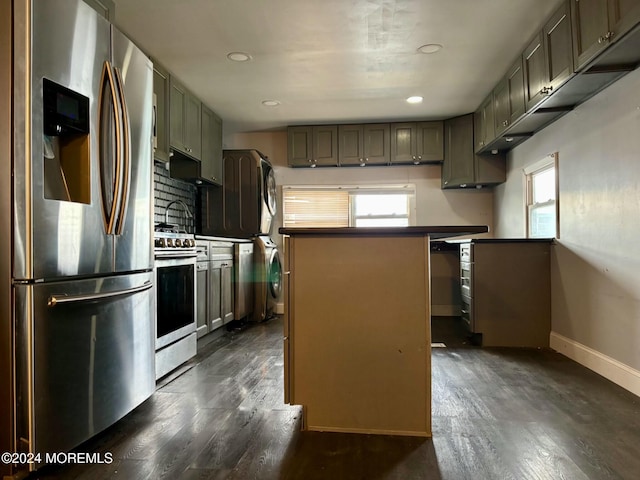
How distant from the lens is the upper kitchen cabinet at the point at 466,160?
4.55m

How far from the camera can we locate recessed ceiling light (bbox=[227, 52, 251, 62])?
10.0 feet

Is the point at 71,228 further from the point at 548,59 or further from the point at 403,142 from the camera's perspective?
the point at 403,142

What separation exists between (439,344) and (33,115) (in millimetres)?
3264

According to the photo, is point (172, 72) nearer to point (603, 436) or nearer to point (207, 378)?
point (207, 378)

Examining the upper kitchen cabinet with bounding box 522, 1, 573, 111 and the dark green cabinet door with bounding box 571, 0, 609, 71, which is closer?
the dark green cabinet door with bounding box 571, 0, 609, 71

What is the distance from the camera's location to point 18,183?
54.6 inches

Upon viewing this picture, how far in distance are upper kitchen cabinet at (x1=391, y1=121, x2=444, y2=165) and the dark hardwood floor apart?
2868mm

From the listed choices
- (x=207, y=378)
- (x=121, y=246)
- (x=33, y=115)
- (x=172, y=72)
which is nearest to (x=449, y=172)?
(x=172, y=72)

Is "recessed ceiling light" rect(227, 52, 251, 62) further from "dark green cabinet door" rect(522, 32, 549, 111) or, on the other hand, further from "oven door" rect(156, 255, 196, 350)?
"dark green cabinet door" rect(522, 32, 549, 111)

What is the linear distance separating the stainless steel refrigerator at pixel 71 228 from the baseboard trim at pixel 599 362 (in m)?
2.74

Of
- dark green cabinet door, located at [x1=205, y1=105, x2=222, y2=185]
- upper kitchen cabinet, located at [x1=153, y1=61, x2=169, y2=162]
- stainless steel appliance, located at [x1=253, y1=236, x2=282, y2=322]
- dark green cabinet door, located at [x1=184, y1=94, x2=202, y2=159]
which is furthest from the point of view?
stainless steel appliance, located at [x1=253, y1=236, x2=282, y2=322]

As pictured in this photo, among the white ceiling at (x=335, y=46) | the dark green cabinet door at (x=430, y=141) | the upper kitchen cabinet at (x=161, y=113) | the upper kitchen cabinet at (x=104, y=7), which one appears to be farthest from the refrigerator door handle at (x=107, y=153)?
the dark green cabinet door at (x=430, y=141)

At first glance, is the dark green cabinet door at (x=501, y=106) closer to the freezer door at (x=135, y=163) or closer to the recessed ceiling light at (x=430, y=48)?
the recessed ceiling light at (x=430, y=48)

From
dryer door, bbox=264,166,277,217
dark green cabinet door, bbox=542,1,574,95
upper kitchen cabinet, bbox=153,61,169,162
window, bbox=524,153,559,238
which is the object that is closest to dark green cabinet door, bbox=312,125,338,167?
dryer door, bbox=264,166,277,217
